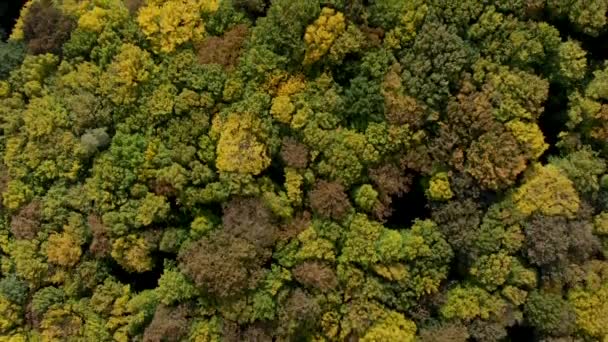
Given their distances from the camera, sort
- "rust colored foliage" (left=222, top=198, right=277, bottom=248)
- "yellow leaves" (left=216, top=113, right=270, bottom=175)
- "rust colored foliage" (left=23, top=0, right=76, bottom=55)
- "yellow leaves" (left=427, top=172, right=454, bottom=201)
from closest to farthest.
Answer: "yellow leaves" (left=216, top=113, right=270, bottom=175) < "rust colored foliage" (left=222, top=198, right=277, bottom=248) < "yellow leaves" (left=427, top=172, right=454, bottom=201) < "rust colored foliage" (left=23, top=0, right=76, bottom=55)

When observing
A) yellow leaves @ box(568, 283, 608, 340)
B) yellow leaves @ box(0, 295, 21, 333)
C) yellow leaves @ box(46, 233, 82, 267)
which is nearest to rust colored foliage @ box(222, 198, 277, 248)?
yellow leaves @ box(46, 233, 82, 267)

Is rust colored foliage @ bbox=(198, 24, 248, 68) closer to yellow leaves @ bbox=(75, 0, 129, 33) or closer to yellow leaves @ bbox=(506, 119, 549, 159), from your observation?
yellow leaves @ bbox=(75, 0, 129, 33)

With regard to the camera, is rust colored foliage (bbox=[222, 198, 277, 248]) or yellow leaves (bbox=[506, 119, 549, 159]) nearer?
yellow leaves (bbox=[506, 119, 549, 159])

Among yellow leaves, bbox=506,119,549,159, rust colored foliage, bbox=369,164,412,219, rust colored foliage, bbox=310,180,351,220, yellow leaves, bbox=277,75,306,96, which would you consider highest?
yellow leaves, bbox=506,119,549,159

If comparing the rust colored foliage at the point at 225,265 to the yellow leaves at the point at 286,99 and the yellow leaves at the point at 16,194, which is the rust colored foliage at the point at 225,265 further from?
the yellow leaves at the point at 16,194

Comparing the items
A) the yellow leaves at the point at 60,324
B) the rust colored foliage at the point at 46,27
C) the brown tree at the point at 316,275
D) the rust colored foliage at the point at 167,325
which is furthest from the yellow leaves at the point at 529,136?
the yellow leaves at the point at 60,324

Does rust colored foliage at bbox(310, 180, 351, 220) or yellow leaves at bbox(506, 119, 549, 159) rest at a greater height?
yellow leaves at bbox(506, 119, 549, 159)

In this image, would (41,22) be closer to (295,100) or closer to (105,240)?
(105,240)

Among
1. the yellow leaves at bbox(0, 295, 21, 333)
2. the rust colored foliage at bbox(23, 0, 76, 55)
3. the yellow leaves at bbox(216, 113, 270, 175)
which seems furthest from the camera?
the yellow leaves at bbox(0, 295, 21, 333)
